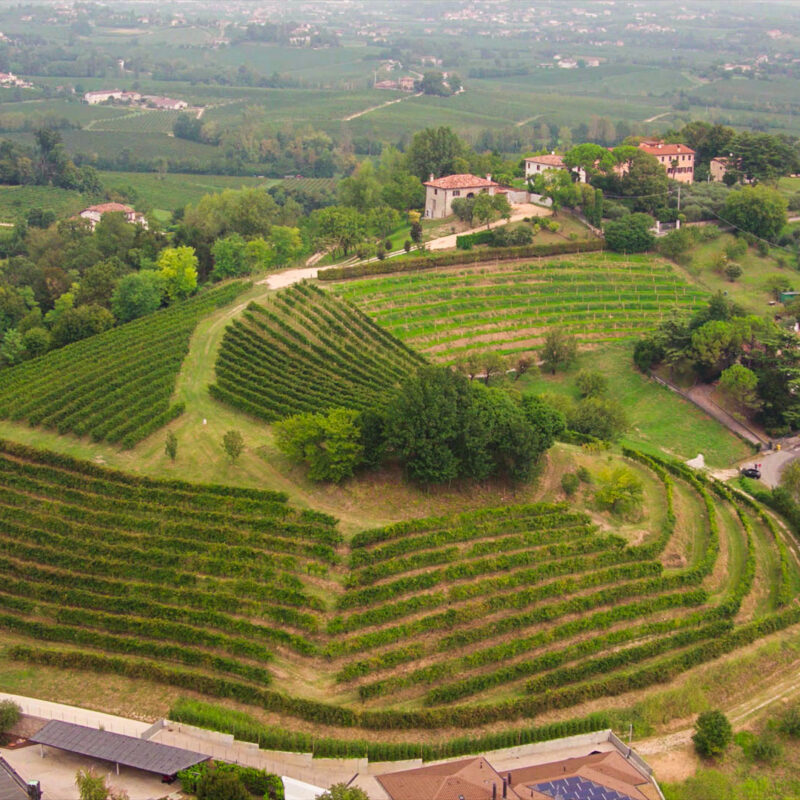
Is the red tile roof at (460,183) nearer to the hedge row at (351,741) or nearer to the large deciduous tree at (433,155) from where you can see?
the large deciduous tree at (433,155)

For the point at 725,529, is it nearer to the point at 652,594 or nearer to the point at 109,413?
the point at 652,594

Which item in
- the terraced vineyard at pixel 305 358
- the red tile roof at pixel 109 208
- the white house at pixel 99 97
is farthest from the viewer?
the white house at pixel 99 97

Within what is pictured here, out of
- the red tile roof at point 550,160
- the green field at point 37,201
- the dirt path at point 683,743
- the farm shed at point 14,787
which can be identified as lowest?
the green field at point 37,201

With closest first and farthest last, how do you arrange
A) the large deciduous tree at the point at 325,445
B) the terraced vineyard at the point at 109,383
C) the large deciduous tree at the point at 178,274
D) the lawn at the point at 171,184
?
the large deciduous tree at the point at 325,445 < the terraced vineyard at the point at 109,383 < the large deciduous tree at the point at 178,274 < the lawn at the point at 171,184

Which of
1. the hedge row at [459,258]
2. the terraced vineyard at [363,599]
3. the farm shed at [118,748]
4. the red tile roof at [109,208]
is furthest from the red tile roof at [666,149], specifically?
the farm shed at [118,748]

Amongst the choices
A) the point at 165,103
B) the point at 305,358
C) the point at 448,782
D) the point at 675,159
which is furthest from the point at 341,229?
the point at 165,103

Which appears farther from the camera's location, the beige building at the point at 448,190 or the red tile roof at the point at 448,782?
the beige building at the point at 448,190

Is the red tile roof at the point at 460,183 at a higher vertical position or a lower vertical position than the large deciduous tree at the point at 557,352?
higher
